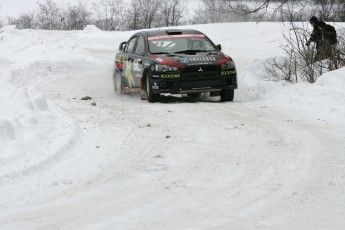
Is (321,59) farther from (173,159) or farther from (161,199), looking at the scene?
(161,199)

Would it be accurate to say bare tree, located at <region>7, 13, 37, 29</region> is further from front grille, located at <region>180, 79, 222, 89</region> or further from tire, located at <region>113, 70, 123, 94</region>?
front grille, located at <region>180, 79, 222, 89</region>

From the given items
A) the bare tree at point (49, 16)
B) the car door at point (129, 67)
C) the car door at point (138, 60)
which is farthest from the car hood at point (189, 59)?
the bare tree at point (49, 16)

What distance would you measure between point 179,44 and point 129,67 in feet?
4.34

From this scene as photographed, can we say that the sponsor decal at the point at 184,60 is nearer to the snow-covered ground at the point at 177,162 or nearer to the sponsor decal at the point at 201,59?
the sponsor decal at the point at 201,59

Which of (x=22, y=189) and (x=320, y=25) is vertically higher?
(x=320, y=25)

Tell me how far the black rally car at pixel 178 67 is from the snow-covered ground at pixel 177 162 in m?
0.37

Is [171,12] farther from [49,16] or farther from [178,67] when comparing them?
[178,67]

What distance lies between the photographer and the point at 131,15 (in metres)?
55.3

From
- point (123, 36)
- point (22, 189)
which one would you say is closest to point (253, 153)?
point (22, 189)

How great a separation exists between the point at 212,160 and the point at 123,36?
29.8 metres

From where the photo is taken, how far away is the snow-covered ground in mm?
4497

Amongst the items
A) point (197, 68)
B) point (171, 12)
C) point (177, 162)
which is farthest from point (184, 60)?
point (171, 12)

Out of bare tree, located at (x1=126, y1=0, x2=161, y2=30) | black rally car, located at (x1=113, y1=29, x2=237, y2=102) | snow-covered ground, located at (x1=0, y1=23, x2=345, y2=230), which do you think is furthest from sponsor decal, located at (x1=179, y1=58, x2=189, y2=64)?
bare tree, located at (x1=126, y1=0, x2=161, y2=30)

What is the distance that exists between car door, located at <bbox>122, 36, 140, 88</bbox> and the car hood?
41.4 inches
